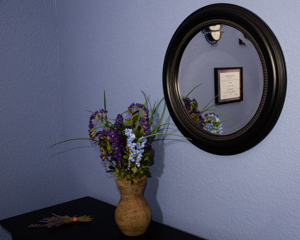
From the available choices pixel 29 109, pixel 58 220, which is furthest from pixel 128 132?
pixel 29 109

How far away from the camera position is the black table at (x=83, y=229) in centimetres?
132

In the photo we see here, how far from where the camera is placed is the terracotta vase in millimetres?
1255

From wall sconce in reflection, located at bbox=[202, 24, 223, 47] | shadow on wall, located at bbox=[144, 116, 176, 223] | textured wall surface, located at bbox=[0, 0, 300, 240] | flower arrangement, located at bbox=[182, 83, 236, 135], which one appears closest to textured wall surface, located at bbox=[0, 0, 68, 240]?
textured wall surface, located at bbox=[0, 0, 300, 240]

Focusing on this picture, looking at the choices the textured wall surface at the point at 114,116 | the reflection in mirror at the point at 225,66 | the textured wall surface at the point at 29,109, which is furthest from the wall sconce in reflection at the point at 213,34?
the textured wall surface at the point at 29,109

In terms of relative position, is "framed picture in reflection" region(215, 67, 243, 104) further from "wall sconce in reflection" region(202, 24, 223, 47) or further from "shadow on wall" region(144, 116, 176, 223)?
"shadow on wall" region(144, 116, 176, 223)

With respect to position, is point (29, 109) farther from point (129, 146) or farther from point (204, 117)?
point (204, 117)

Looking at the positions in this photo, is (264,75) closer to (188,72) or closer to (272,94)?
(272,94)

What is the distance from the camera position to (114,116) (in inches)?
67.4

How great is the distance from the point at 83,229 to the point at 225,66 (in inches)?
39.7

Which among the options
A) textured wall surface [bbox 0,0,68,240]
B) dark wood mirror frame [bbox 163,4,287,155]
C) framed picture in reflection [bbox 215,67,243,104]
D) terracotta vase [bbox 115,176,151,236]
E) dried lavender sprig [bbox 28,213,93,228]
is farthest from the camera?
textured wall surface [bbox 0,0,68,240]

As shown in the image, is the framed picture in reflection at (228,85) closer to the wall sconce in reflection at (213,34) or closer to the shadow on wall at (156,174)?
the wall sconce in reflection at (213,34)

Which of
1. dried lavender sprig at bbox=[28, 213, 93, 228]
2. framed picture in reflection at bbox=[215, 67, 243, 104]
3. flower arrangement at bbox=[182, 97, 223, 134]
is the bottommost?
dried lavender sprig at bbox=[28, 213, 93, 228]

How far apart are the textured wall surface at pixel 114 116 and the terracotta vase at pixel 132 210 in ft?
0.68

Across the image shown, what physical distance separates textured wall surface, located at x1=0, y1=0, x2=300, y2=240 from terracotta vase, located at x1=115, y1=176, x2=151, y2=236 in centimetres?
21
